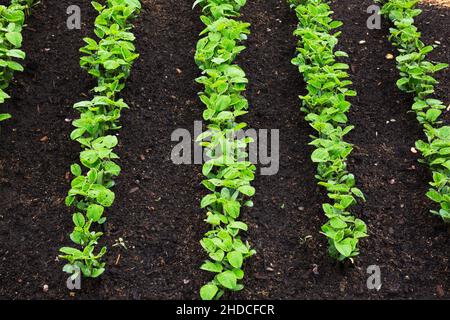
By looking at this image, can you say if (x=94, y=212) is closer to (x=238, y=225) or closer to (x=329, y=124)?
(x=238, y=225)

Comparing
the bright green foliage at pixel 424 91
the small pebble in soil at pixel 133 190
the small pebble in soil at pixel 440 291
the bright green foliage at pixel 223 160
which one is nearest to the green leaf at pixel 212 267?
the bright green foliage at pixel 223 160

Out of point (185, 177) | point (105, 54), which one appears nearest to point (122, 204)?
point (185, 177)

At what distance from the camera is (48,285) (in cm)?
332

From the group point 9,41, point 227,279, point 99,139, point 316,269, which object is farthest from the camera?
point 9,41

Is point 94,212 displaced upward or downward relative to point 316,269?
upward

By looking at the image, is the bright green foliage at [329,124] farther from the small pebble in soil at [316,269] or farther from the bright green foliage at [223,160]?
the bright green foliage at [223,160]

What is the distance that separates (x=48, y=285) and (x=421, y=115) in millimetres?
2522

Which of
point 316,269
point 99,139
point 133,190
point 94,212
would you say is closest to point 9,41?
point 99,139

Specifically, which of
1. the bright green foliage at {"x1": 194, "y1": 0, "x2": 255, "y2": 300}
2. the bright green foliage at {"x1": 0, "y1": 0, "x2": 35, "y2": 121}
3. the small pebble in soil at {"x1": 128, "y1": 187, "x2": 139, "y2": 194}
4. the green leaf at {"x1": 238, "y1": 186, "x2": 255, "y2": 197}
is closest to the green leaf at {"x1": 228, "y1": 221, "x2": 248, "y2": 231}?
the bright green foliage at {"x1": 194, "y1": 0, "x2": 255, "y2": 300}

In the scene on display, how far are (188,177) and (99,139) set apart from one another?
1.99ft

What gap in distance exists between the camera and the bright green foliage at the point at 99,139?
3309 mm

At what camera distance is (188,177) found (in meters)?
3.92

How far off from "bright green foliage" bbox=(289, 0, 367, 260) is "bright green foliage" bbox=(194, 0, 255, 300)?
43 cm

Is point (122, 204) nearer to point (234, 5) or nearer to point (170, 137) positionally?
point (170, 137)
